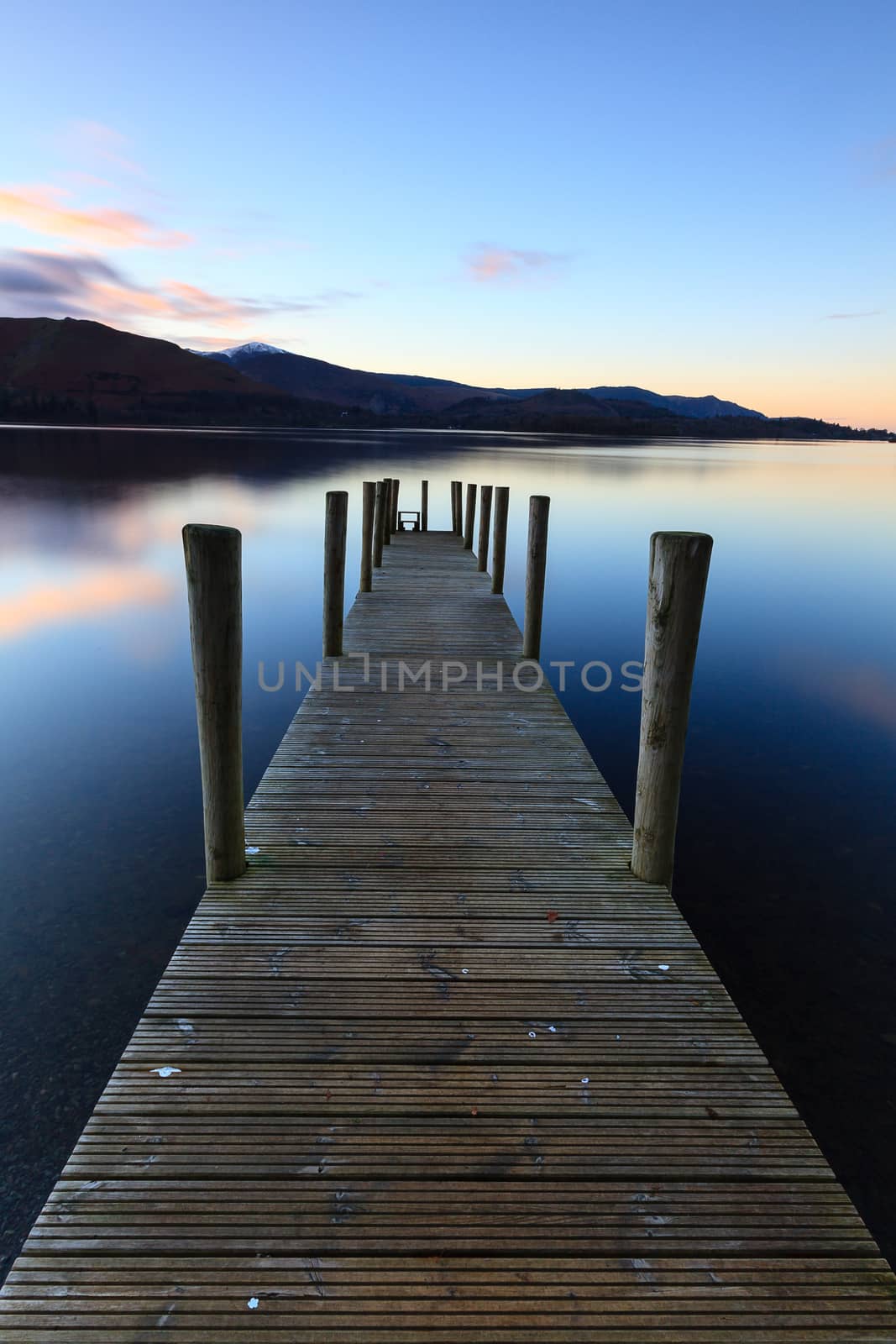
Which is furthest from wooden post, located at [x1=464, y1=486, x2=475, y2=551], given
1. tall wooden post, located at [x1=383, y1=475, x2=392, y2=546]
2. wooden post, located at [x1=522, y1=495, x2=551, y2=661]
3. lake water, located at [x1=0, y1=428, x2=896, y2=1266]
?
wooden post, located at [x1=522, y1=495, x2=551, y2=661]

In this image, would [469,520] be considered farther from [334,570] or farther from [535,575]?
[334,570]

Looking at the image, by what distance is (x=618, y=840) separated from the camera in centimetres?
399

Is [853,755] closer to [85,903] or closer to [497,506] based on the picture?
[497,506]

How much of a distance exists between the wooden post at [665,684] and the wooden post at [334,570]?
13.9 feet

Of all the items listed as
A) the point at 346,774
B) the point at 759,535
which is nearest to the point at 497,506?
the point at 346,774

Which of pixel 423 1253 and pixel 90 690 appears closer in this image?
pixel 423 1253

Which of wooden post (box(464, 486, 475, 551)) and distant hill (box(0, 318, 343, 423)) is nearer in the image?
wooden post (box(464, 486, 475, 551))

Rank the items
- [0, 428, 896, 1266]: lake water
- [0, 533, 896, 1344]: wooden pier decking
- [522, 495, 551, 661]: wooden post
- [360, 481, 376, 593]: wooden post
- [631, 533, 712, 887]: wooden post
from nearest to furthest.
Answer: [0, 533, 896, 1344]: wooden pier decking < [631, 533, 712, 887]: wooden post < [0, 428, 896, 1266]: lake water < [522, 495, 551, 661]: wooden post < [360, 481, 376, 593]: wooden post

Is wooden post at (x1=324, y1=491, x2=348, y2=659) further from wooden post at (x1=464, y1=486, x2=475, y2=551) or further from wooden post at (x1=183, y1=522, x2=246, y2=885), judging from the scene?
wooden post at (x1=464, y1=486, x2=475, y2=551)

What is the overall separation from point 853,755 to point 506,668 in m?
4.09

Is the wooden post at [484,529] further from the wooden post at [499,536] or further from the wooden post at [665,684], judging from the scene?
the wooden post at [665,684]

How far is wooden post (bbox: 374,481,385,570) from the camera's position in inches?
482

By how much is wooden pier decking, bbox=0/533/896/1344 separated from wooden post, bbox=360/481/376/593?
7.22 meters

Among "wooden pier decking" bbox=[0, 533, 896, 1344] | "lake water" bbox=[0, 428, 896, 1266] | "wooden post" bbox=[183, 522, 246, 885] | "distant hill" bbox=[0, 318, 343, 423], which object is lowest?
"lake water" bbox=[0, 428, 896, 1266]
